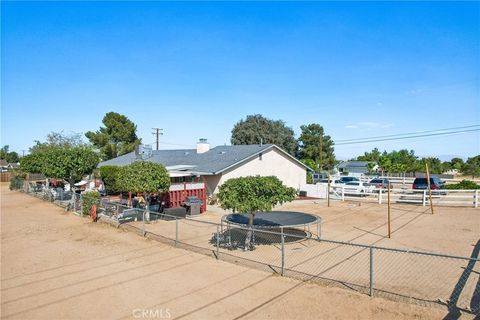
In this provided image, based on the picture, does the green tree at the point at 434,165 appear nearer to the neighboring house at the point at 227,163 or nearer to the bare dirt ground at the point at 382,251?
the neighboring house at the point at 227,163

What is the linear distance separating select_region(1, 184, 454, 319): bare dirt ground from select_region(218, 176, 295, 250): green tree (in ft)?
6.49

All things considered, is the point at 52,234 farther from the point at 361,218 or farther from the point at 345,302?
the point at 361,218

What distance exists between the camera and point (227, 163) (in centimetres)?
2402

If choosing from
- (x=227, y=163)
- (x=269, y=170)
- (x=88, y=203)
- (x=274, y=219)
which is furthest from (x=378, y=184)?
(x=88, y=203)

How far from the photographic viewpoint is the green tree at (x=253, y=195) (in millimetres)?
10523

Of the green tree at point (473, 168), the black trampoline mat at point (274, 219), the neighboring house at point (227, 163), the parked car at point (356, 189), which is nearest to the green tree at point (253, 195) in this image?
the black trampoline mat at point (274, 219)

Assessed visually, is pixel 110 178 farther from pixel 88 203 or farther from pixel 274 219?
pixel 274 219

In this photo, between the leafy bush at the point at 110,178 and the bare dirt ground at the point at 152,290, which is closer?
the bare dirt ground at the point at 152,290

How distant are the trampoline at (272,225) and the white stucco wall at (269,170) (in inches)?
346

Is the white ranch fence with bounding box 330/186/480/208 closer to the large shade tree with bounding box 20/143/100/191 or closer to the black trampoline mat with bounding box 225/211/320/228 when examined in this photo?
the black trampoline mat with bounding box 225/211/320/228

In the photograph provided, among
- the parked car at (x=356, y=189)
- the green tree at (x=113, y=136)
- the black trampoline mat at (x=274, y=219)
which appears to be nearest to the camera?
the black trampoline mat at (x=274, y=219)

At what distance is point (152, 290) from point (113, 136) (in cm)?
4698

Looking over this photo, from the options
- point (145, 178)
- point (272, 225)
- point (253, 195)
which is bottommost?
point (272, 225)

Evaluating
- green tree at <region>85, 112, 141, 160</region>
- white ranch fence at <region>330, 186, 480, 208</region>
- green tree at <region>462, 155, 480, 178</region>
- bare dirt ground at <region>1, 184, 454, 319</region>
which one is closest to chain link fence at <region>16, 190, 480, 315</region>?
bare dirt ground at <region>1, 184, 454, 319</region>
